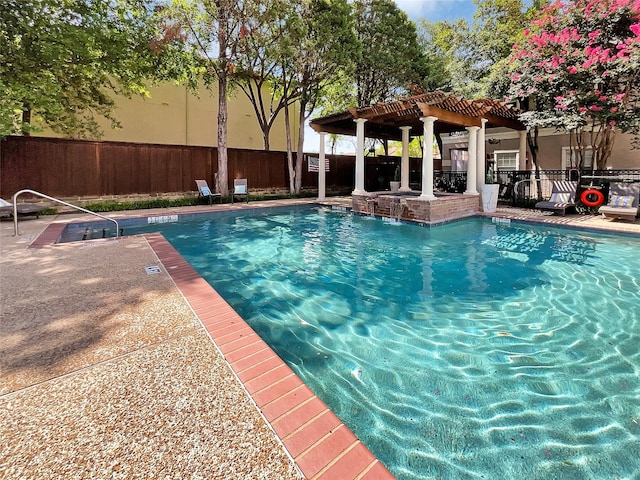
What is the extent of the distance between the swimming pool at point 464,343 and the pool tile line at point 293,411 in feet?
1.35

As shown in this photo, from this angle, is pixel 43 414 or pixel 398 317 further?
pixel 398 317

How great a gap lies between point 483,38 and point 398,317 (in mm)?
14355

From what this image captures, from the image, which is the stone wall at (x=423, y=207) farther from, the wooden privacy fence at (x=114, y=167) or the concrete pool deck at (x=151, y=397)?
the concrete pool deck at (x=151, y=397)

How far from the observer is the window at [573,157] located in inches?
516

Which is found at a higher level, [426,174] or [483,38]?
[483,38]

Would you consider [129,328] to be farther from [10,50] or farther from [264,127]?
[264,127]

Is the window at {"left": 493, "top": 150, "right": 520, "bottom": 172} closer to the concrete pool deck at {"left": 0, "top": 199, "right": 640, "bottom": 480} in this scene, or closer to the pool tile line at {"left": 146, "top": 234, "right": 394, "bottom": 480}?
the concrete pool deck at {"left": 0, "top": 199, "right": 640, "bottom": 480}

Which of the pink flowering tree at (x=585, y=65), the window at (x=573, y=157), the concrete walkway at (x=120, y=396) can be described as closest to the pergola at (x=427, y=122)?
the pink flowering tree at (x=585, y=65)

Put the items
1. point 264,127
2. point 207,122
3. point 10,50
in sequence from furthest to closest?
point 207,122 → point 264,127 → point 10,50

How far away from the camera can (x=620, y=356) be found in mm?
2896

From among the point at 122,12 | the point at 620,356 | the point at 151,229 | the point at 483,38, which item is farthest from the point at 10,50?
the point at 483,38

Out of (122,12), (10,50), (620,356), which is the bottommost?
(620,356)

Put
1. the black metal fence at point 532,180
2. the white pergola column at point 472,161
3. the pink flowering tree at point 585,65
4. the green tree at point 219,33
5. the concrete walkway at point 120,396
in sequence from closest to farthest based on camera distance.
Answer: the concrete walkway at point 120,396
the pink flowering tree at point 585,65
the black metal fence at point 532,180
the white pergola column at point 472,161
the green tree at point 219,33

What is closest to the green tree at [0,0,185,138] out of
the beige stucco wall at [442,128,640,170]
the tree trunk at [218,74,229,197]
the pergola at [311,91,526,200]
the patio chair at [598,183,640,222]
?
the tree trunk at [218,74,229,197]
